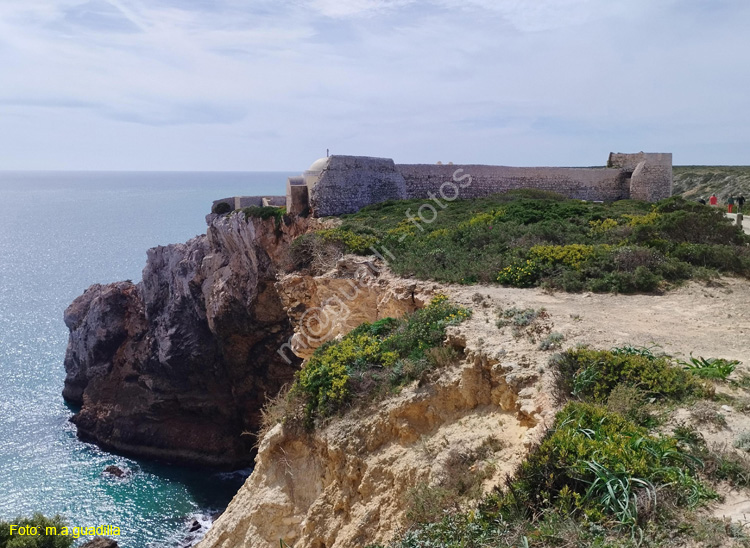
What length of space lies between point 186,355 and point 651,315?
24686 millimetres

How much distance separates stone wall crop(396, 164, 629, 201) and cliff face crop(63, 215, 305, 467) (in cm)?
893

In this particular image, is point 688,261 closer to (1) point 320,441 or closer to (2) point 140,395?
(1) point 320,441

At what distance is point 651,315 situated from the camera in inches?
332

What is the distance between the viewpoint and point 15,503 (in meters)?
21.0

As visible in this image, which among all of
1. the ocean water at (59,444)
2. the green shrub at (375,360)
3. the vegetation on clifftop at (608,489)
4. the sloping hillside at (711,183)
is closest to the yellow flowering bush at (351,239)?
the green shrub at (375,360)

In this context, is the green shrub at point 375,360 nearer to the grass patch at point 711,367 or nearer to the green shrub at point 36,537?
the grass patch at point 711,367

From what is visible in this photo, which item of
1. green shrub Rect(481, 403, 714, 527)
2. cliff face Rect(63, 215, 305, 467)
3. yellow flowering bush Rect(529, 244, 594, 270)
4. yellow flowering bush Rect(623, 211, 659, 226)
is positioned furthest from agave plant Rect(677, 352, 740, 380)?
cliff face Rect(63, 215, 305, 467)

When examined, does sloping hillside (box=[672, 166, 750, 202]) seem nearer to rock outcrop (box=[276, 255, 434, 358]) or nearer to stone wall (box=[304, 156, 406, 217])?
stone wall (box=[304, 156, 406, 217])

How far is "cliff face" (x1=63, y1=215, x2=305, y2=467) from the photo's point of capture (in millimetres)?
25734

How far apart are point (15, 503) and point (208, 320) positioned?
1059cm

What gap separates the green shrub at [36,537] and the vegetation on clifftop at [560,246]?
9.02m

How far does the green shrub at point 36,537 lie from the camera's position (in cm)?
1224

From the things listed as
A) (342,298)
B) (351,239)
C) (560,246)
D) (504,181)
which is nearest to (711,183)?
(504,181)

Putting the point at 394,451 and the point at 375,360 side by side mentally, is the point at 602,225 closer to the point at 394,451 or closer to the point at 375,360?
the point at 375,360
